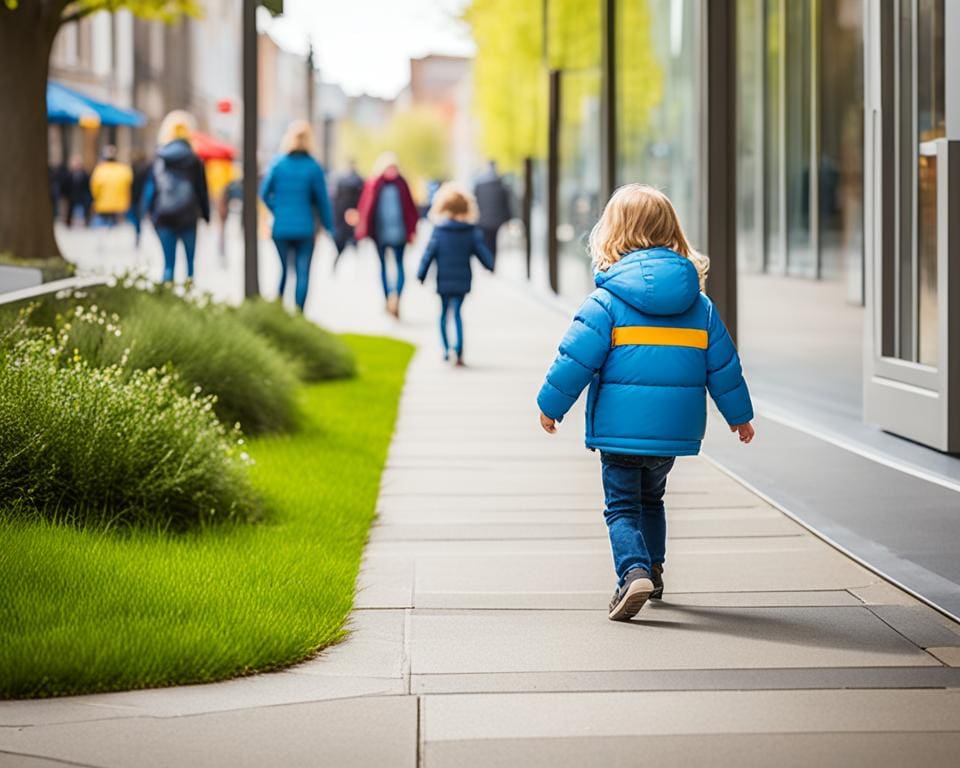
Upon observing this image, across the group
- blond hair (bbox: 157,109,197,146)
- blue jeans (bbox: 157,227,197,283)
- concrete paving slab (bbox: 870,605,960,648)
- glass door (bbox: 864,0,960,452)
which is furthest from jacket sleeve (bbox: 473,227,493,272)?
concrete paving slab (bbox: 870,605,960,648)

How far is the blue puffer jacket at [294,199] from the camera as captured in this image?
16.7m

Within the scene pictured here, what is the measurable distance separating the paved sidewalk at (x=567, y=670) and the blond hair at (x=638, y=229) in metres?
1.13

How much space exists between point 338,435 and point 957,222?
11.9 ft

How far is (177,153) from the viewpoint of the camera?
61.4 feet

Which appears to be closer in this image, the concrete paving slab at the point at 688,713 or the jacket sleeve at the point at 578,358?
the concrete paving slab at the point at 688,713

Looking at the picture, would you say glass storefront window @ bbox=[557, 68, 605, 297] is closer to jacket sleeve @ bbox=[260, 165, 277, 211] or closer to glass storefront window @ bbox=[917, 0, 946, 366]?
jacket sleeve @ bbox=[260, 165, 277, 211]

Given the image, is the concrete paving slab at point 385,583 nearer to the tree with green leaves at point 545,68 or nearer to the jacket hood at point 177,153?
the jacket hood at point 177,153

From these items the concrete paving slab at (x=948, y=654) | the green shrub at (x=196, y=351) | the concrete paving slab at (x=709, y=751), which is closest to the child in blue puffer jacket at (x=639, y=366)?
the concrete paving slab at (x=948, y=654)

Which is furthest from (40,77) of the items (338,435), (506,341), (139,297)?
(338,435)

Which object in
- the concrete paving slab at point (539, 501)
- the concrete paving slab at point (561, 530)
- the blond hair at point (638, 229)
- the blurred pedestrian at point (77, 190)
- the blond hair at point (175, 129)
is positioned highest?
the blurred pedestrian at point (77, 190)

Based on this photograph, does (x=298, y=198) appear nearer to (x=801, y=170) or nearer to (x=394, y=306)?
(x=394, y=306)

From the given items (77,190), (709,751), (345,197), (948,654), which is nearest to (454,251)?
(948,654)

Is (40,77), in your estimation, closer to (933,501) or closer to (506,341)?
(506,341)

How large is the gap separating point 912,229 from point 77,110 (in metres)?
45.3
